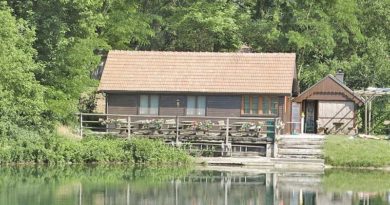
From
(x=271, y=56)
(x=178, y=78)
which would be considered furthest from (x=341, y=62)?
(x=178, y=78)

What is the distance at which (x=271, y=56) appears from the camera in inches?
1718

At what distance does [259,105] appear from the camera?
4181 cm

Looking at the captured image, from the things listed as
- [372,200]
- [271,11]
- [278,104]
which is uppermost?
[271,11]

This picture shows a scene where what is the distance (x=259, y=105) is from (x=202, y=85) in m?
2.79

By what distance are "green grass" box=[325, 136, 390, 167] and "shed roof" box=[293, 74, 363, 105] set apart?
7527 millimetres

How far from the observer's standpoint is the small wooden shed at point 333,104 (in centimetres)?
4653

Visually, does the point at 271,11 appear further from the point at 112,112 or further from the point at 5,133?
the point at 5,133

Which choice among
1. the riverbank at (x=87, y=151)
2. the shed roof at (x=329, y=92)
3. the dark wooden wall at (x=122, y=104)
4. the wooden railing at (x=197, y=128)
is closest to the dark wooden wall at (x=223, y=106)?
the wooden railing at (x=197, y=128)

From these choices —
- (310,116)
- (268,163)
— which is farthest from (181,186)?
(310,116)

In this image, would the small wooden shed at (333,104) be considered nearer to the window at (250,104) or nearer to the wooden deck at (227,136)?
the window at (250,104)

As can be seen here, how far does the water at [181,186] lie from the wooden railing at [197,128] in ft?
10.2

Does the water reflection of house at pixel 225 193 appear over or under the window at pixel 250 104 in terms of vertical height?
under

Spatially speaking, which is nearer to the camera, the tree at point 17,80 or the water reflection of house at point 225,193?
the water reflection of house at point 225,193

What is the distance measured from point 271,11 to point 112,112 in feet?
50.6
